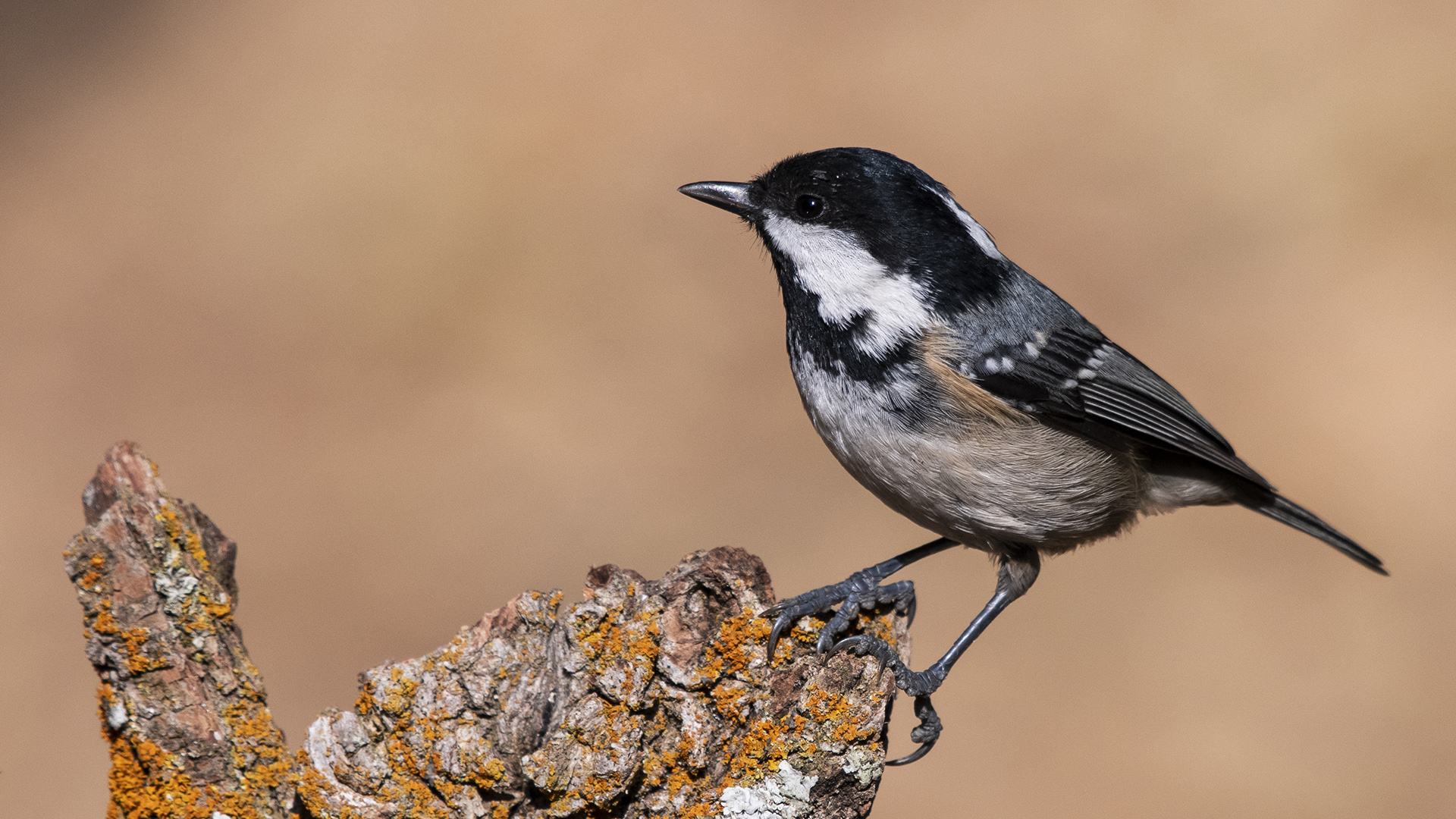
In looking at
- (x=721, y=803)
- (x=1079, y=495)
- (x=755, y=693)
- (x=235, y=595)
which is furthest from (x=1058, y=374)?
(x=235, y=595)

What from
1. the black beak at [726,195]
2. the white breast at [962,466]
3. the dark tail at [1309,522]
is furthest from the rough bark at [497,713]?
the dark tail at [1309,522]

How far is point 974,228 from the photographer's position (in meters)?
3.00

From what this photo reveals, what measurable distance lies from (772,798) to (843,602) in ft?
1.75

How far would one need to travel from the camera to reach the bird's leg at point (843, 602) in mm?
2309

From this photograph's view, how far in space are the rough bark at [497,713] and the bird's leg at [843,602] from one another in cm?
5

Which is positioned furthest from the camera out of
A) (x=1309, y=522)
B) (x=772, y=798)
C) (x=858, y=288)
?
(x=1309, y=522)

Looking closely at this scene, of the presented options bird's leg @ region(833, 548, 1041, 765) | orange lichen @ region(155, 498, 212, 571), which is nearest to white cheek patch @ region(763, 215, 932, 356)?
bird's leg @ region(833, 548, 1041, 765)

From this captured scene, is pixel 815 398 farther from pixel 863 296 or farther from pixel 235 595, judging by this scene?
pixel 235 595

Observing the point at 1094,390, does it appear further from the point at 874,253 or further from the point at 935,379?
the point at 874,253

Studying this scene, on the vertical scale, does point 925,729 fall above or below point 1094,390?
below

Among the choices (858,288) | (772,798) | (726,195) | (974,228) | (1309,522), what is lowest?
(772,798)

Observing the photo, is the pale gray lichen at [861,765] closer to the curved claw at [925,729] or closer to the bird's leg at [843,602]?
the bird's leg at [843,602]

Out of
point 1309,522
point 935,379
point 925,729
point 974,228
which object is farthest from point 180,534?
point 1309,522

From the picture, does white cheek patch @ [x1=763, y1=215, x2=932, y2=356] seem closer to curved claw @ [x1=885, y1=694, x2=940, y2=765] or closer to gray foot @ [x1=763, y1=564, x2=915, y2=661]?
gray foot @ [x1=763, y1=564, x2=915, y2=661]
